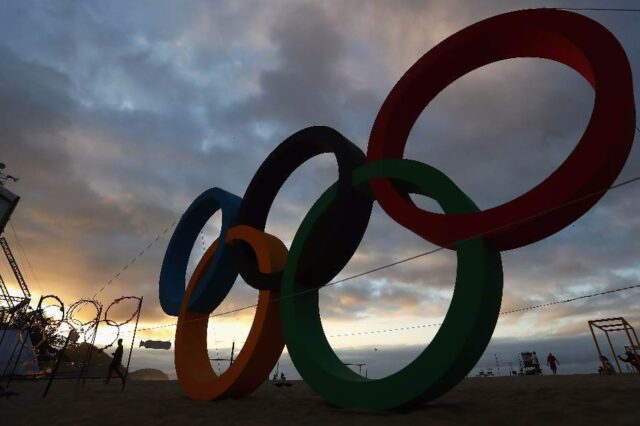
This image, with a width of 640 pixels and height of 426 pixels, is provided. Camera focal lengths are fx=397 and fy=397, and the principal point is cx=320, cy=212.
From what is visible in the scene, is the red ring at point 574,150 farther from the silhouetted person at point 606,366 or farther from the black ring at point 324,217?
the silhouetted person at point 606,366

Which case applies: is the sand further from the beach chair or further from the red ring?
the beach chair

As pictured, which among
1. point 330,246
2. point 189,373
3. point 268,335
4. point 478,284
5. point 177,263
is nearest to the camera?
point 478,284

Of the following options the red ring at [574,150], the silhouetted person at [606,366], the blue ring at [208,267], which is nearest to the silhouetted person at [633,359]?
the silhouetted person at [606,366]

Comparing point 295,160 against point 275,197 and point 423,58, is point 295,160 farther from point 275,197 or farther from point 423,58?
point 423,58

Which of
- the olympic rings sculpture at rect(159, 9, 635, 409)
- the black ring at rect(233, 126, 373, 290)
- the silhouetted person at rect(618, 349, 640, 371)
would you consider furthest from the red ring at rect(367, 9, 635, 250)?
the silhouetted person at rect(618, 349, 640, 371)

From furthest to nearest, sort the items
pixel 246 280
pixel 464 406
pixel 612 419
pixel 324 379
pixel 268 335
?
pixel 246 280, pixel 268 335, pixel 324 379, pixel 464 406, pixel 612 419

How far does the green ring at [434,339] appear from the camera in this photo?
6434 mm

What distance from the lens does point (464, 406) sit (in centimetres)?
766

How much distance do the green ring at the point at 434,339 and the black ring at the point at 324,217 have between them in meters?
0.50

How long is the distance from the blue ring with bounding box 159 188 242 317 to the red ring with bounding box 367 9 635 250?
603cm

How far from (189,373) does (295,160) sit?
7235 millimetres

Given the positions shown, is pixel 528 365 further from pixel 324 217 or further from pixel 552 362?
pixel 324 217

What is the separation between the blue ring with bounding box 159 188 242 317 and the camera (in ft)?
40.9

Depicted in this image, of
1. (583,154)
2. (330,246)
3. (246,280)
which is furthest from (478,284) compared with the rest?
(246,280)
